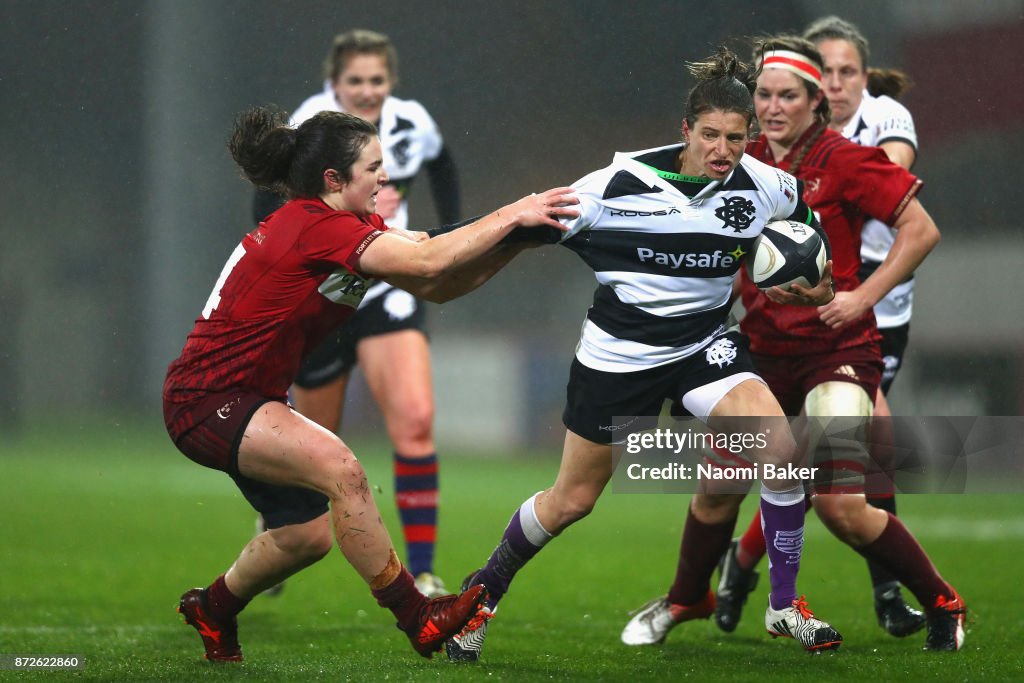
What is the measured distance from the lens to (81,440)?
6117 mm

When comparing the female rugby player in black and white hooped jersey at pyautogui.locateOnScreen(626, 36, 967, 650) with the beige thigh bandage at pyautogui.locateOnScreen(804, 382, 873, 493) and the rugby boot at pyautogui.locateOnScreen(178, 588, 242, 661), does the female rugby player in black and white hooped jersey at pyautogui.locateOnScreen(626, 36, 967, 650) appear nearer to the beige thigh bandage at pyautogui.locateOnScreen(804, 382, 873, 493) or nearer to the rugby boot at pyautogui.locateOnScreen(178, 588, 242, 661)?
the beige thigh bandage at pyautogui.locateOnScreen(804, 382, 873, 493)

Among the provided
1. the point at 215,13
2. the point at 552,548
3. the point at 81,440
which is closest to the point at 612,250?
the point at 215,13

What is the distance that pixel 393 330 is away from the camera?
5430 mm

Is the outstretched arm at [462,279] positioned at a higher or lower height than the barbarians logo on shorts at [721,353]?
higher

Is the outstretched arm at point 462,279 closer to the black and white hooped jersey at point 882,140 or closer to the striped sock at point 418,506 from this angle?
the striped sock at point 418,506

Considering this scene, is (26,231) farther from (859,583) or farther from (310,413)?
(859,583)

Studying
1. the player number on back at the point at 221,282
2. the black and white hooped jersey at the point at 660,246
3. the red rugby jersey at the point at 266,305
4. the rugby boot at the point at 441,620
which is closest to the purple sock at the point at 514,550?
the rugby boot at the point at 441,620

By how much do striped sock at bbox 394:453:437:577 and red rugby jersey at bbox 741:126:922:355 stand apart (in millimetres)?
1557

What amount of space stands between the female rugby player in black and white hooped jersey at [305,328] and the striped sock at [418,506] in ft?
4.28

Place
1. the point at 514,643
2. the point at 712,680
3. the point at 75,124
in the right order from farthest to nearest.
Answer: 1. the point at 75,124
2. the point at 514,643
3. the point at 712,680

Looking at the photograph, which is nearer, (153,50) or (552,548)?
(153,50)

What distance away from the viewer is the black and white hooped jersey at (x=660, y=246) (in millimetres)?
3883

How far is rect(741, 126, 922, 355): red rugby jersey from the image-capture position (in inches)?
170

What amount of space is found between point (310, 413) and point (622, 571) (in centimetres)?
200
